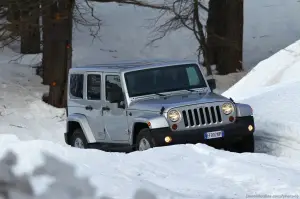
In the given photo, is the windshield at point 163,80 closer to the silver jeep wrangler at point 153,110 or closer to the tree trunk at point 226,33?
the silver jeep wrangler at point 153,110

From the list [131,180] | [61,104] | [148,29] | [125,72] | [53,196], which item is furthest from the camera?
[148,29]

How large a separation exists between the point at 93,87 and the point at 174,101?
2249 millimetres

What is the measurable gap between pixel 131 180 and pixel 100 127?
6459 mm

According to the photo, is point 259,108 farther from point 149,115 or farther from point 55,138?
point 55,138

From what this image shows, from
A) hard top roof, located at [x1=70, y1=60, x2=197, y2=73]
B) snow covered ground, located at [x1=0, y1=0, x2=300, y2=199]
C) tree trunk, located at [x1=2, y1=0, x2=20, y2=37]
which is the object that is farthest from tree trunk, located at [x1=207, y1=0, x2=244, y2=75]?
hard top roof, located at [x1=70, y1=60, x2=197, y2=73]

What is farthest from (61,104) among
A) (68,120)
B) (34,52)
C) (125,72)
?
(125,72)

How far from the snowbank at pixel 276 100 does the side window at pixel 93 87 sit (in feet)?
9.28

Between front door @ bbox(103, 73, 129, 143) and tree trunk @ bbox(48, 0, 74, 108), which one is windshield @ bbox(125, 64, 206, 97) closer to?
front door @ bbox(103, 73, 129, 143)

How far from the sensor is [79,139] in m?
14.4

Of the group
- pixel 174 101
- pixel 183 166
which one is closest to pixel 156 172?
pixel 183 166

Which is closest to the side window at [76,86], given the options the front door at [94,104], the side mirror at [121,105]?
the front door at [94,104]

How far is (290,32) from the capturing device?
31766 millimetres

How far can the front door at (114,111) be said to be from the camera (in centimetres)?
1268

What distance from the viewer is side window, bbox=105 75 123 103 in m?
12.8
